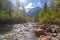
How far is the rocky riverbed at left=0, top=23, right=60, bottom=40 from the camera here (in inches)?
73.2

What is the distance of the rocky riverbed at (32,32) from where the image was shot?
186cm

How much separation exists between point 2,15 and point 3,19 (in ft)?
0.21

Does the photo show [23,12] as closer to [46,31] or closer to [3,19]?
[3,19]

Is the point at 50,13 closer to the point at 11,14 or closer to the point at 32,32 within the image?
the point at 32,32

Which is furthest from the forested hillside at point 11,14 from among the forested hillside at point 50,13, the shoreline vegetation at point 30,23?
the forested hillside at point 50,13

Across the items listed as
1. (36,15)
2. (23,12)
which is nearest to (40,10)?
(36,15)

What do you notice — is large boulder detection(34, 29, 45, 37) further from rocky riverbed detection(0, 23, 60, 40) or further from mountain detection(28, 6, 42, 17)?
mountain detection(28, 6, 42, 17)

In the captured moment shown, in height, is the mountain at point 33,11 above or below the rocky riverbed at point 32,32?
above

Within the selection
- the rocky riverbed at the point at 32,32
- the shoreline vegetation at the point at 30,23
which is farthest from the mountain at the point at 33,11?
the rocky riverbed at the point at 32,32

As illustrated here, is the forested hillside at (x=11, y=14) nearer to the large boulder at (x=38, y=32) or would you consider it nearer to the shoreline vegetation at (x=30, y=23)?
the shoreline vegetation at (x=30, y=23)

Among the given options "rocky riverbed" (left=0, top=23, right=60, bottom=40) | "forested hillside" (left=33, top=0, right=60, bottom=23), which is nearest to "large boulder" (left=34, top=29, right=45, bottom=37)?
"rocky riverbed" (left=0, top=23, right=60, bottom=40)

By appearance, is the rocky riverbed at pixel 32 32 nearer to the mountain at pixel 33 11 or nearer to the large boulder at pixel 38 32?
the large boulder at pixel 38 32

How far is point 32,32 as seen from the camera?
6.27 ft

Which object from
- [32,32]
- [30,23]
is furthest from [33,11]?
[32,32]
